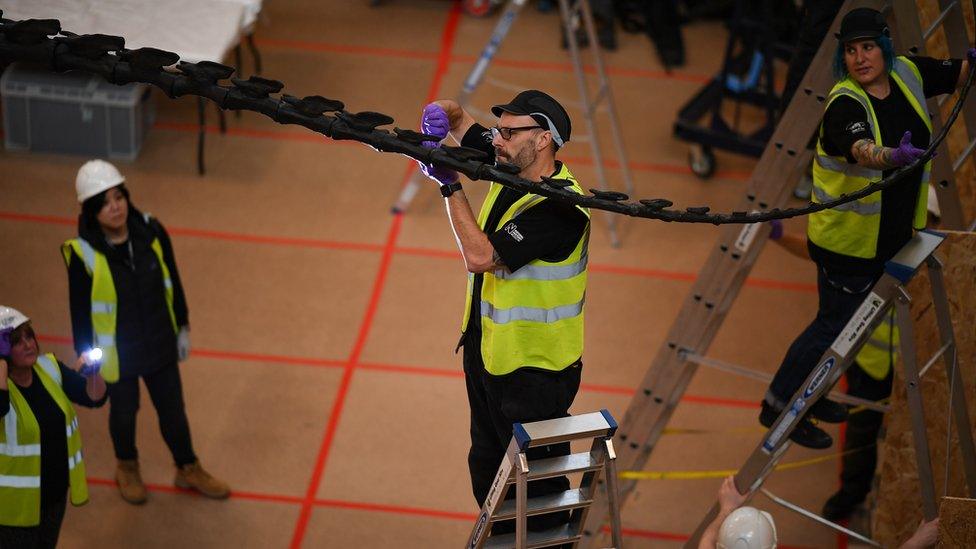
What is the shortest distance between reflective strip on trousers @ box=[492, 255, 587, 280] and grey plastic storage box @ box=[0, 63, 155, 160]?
5801mm

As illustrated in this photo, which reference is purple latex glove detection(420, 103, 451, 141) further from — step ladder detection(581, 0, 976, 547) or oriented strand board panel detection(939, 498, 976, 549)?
oriented strand board panel detection(939, 498, 976, 549)

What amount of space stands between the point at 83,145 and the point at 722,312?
19.8ft

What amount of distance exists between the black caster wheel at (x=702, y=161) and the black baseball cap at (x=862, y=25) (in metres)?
5.28

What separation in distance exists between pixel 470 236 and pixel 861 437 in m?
3.30

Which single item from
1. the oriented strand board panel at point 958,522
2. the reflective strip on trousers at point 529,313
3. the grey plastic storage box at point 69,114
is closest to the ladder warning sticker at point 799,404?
the oriented strand board panel at point 958,522

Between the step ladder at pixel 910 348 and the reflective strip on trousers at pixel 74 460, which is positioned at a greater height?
the step ladder at pixel 910 348

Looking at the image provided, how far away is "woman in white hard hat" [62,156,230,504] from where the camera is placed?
229 inches

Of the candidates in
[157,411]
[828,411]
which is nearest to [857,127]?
[828,411]

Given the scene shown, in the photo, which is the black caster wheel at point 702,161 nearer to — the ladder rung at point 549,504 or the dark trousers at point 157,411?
the dark trousers at point 157,411

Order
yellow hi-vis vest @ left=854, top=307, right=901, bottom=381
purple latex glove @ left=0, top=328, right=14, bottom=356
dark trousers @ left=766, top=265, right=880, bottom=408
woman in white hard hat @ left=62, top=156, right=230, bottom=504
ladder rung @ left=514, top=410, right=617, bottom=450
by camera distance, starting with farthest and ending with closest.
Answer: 1. yellow hi-vis vest @ left=854, top=307, right=901, bottom=381
2. woman in white hard hat @ left=62, top=156, right=230, bottom=504
3. dark trousers @ left=766, top=265, right=880, bottom=408
4. purple latex glove @ left=0, top=328, right=14, bottom=356
5. ladder rung @ left=514, top=410, right=617, bottom=450

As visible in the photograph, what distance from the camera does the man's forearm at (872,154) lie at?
4496 millimetres

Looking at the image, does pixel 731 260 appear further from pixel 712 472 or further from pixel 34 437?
pixel 34 437

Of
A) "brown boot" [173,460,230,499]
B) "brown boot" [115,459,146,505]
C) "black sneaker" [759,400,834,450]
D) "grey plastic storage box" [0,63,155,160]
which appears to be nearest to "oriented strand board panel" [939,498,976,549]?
"black sneaker" [759,400,834,450]

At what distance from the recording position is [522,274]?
14.9 ft
